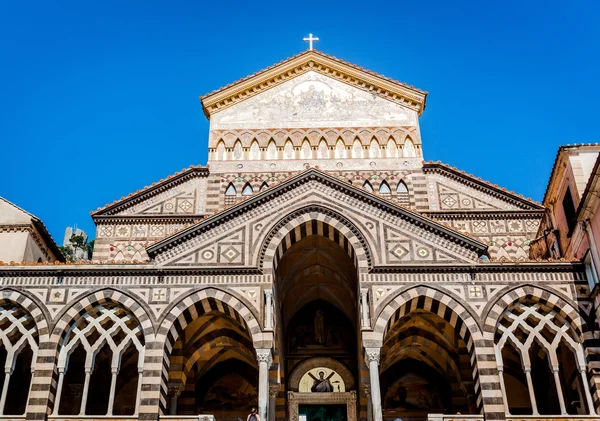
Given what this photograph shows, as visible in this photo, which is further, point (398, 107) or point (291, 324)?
point (398, 107)

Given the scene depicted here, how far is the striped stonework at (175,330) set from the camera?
18.8m

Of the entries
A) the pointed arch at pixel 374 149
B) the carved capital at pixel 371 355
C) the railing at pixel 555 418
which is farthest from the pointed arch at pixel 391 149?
the railing at pixel 555 418

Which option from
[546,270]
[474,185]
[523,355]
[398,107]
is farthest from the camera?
[398,107]

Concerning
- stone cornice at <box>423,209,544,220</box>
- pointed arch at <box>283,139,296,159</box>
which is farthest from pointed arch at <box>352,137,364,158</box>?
stone cornice at <box>423,209,544,220</box>

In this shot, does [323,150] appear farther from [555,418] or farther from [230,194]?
[555,418]

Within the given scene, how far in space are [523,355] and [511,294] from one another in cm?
195

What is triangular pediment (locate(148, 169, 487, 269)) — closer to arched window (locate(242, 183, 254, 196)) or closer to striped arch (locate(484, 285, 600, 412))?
striped arch (locate(484, 285, 600, 412))

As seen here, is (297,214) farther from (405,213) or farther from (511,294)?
(511,294)

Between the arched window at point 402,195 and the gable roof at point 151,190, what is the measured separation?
8.68 m

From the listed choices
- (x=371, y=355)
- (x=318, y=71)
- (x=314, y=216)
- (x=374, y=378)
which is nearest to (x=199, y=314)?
(x=314, y=216)

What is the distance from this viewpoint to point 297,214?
21984 mm

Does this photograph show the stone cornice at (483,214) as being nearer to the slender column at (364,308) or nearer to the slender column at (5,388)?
the slender column at (364,308)

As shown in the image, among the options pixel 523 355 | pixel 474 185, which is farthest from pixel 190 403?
pixel 474 185

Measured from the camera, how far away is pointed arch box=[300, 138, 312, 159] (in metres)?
29.5
